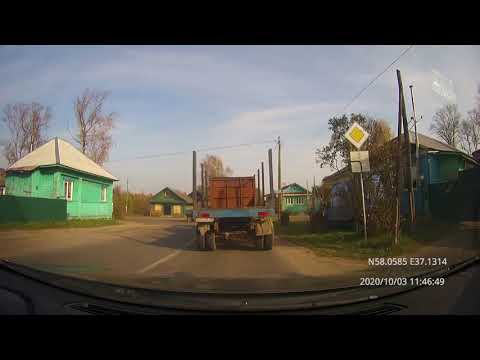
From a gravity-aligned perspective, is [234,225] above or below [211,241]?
above

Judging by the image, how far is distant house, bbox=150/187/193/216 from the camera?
56.4m

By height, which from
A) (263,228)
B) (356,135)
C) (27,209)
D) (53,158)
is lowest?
(263,228)

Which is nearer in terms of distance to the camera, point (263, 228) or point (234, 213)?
point (263, 228)

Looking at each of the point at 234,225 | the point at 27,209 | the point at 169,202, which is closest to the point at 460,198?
the point at 234,225

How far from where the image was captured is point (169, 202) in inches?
2234

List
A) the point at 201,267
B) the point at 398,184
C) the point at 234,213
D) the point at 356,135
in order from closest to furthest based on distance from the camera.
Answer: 1. the point at 201,267
2. the point at 356,135
3. the point at 398,184
4. the point at 234,213

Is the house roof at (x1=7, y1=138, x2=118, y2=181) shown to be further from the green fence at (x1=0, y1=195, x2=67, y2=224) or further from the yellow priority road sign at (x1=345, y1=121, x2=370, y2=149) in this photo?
the yellow priority road sign at (x1=345, y1=121, x2=370, y2=149)

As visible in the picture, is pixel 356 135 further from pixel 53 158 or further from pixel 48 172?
pixel 48 172

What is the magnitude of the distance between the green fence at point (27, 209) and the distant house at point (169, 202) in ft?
159

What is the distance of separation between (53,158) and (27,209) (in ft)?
4.40
